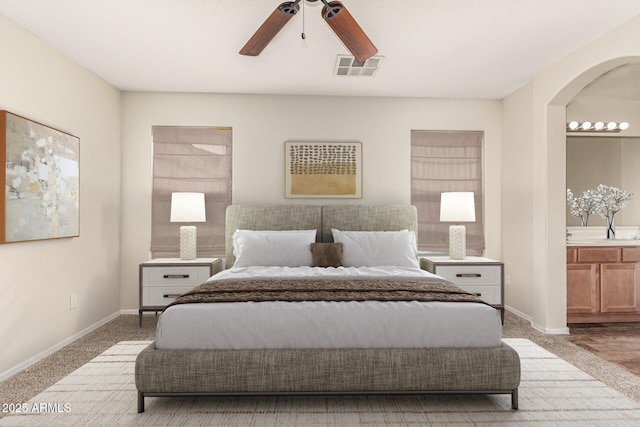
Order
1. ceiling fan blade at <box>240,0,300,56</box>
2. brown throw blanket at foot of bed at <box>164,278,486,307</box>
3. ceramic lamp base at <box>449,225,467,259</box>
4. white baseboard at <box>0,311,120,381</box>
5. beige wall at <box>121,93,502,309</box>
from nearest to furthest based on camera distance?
1. ceiling fan blade at <box>240,0,300,56</box>
2. brown throw blanket at foot of bed at <box>164,278,486,307</box>
3. white baseboard at <box>0,311,120,381</box>
4. ceramic lamp base at <box>449,225,467,259</box>
5. beige wall at <box>121,93,502,309</box>

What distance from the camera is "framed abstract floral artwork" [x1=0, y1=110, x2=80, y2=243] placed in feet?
9.61

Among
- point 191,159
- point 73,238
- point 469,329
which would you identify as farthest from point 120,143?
point 469,329

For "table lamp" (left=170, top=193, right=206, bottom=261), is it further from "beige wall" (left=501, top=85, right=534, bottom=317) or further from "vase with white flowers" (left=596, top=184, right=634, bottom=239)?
"vase with white flowers" (left=596, top=184, right=634, bottom=239)

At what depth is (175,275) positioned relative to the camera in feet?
14.1

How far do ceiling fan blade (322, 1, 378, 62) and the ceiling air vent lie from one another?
1.04 m

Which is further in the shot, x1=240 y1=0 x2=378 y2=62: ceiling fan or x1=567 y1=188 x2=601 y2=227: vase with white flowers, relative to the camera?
x1=567 y1=188 x2=601 y2=227: vase with white flowers

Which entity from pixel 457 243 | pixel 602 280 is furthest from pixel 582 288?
pixel 457 243

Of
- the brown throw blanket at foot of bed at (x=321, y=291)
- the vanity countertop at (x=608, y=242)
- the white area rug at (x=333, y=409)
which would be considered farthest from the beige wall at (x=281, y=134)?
the white area rug at (x=333, y=409)

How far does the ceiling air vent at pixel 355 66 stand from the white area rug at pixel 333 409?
2.78 metres

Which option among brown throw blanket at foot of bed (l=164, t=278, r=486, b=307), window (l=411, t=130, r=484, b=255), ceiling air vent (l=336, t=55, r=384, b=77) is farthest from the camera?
window (l=411, t=130, r=484, b=255)

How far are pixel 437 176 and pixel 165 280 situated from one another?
129 inches

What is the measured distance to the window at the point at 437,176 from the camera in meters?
5.04

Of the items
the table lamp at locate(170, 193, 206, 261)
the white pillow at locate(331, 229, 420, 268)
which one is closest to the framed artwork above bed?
the white pillow at locate(331, 229, 420, 268)

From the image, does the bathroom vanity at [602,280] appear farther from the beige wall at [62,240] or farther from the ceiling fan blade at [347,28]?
the beige wall at [62,240]
